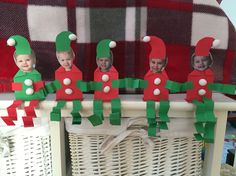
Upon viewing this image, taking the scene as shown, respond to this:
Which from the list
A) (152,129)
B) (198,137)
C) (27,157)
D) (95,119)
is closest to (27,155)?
(27,157)

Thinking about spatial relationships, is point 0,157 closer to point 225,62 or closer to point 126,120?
point 126,120

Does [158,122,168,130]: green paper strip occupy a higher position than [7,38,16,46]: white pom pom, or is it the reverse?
[7,38,16,46]: white pom pom

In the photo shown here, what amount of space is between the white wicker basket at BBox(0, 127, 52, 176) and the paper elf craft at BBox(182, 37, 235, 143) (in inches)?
14.5

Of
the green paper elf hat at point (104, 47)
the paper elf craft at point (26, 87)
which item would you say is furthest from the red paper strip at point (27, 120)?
the green paper elf hat at point (104, 47)

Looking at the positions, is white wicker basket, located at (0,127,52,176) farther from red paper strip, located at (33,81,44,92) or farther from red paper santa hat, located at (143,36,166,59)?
red paper santa hat, located at (143,36,166,59)

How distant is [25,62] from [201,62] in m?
0.40

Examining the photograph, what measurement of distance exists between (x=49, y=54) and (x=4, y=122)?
20 cm

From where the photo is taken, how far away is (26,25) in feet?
2.29

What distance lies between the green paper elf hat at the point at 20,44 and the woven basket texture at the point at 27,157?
216 millimetres

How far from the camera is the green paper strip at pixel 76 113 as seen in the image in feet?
2.08

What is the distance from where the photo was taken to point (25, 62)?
637 millimetres

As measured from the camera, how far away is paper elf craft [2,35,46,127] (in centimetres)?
63

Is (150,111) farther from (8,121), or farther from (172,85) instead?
(8,121)

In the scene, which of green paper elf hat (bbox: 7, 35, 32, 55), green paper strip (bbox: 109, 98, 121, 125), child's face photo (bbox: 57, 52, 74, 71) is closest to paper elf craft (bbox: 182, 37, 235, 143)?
green paper strip (bbox: 109, 98, 121, 125)
